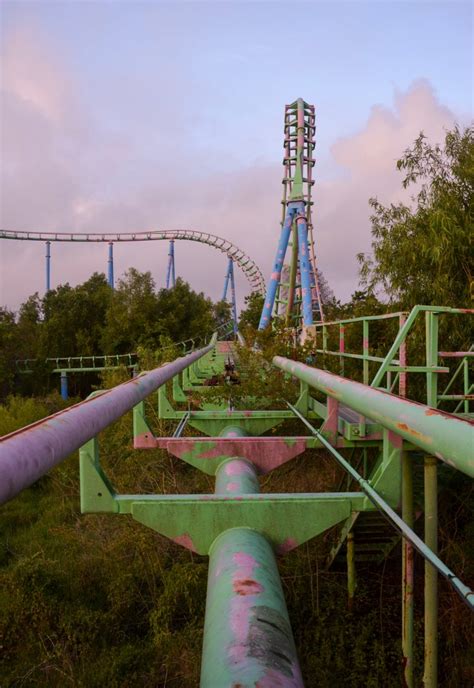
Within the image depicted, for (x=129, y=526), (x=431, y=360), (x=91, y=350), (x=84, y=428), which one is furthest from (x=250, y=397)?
(x=91, y=350)

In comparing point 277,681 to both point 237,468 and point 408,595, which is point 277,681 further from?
point 408,595

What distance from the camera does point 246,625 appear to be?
46.5 inches

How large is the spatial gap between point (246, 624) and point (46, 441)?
602mm

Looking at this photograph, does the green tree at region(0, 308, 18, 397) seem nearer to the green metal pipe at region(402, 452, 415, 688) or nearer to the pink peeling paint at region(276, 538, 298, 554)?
the green metal pipe at region(402, 452, 415, 688)

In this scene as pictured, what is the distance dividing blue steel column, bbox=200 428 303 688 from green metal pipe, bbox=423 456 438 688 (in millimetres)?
1962

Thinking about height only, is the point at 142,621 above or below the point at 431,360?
below

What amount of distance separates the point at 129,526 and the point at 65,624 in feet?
3.54

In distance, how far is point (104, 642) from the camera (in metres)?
5.00

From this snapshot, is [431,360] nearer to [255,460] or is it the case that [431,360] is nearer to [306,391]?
[306,391]

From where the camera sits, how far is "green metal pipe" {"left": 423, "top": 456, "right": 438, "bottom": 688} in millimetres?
3307

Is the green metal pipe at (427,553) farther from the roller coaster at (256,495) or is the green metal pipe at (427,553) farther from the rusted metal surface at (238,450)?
the rusted metal surface at (238,450)

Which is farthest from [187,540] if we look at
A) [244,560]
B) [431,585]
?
[431,585]

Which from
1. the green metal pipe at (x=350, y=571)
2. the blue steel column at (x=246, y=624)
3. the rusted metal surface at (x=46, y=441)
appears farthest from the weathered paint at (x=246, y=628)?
the green metal pipe at (x=350, y=571)

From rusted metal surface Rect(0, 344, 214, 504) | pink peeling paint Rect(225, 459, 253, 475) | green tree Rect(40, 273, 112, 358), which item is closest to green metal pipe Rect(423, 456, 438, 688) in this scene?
pink peeling paint Rect(225, 459, 253, 475)
